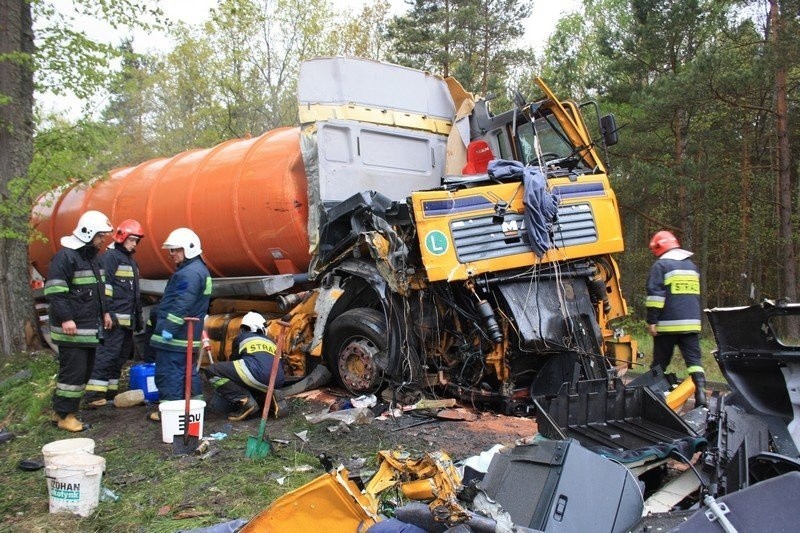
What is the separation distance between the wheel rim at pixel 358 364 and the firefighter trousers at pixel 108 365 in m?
2.16

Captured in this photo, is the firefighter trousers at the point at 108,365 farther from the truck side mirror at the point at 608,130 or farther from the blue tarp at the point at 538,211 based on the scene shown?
the truck side mirror at the point at 608,130

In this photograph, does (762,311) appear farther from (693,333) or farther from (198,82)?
(198,82)

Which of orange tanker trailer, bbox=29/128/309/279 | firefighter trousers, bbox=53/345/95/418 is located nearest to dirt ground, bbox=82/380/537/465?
firefighter trousers, bbox=53/345/95/418

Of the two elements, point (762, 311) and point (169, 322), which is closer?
point (762, 311)

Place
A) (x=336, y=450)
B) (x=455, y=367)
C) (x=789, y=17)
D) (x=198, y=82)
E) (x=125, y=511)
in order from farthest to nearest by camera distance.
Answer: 1. (x=198, y=82)
2. (x=789, y=17)
3. (x=455, y=367)
4. (x=336, y=450)
5. (x=125, y=511)

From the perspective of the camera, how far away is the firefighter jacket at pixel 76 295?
17.1 ft

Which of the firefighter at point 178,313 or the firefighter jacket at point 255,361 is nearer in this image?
the firefighter at point 178,313

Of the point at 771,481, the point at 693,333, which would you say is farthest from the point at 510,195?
the point at 771,481

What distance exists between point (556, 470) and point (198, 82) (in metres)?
23.0

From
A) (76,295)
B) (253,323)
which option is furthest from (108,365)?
(253,323)

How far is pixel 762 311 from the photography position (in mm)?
3066

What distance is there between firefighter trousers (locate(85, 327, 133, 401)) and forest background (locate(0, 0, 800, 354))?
2410mm

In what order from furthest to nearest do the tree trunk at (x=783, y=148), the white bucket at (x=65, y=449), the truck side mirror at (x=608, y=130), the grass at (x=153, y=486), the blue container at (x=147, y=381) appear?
the tree trunk at (x=783, y=148) → the blue container at (x=147, y=381) → the truck side mirror at (x=608, y=130) → the white bucket at (x=65, y=449) → the grass at (x=153, y=486)

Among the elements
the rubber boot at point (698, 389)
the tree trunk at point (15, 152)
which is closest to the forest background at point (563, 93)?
the tree trunk at point (15, 152)
